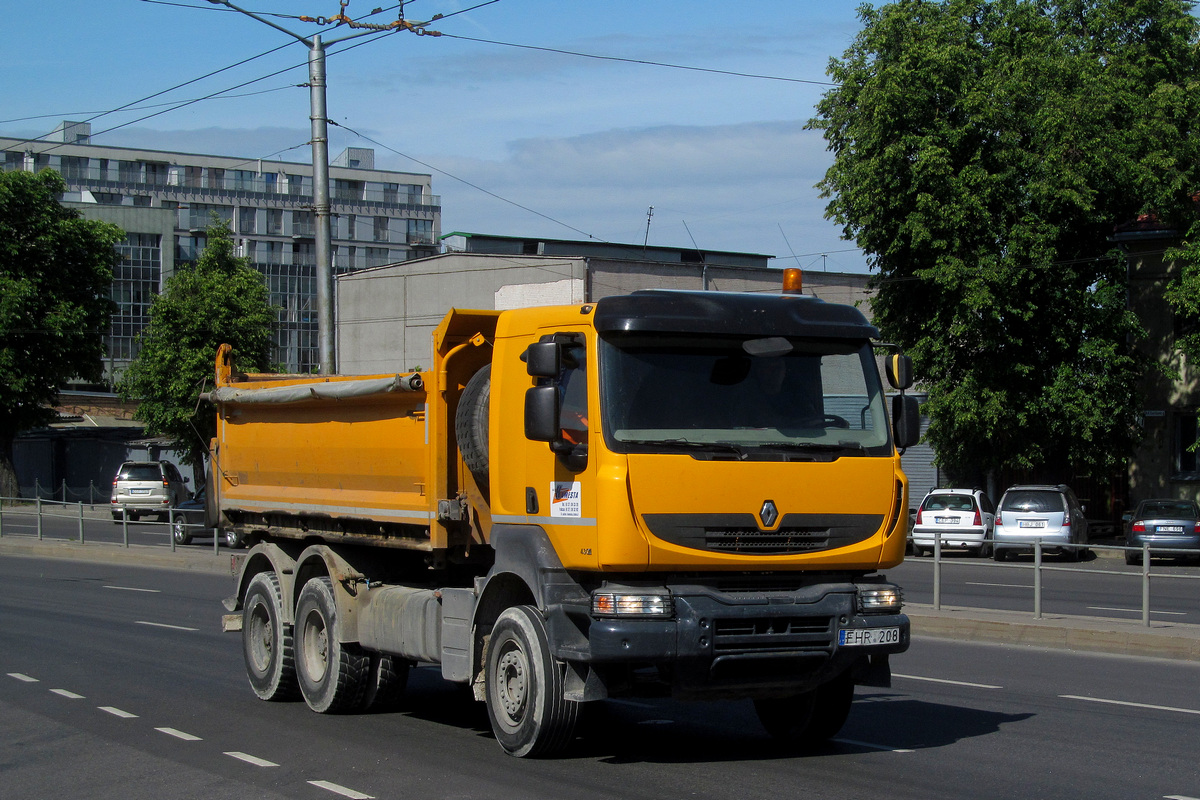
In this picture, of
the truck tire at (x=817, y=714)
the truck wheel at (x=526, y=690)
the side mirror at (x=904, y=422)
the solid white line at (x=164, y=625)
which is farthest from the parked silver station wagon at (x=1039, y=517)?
the truck wheel at (x=526, y=690)

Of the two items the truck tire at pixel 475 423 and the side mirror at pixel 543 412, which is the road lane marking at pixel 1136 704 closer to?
the truck tire at pixel 475 423

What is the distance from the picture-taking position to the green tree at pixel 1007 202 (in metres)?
32.2

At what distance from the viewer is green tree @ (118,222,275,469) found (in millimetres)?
48500

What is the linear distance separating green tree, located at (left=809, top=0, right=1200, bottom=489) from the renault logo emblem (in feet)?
84.3

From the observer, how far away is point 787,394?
7836mm

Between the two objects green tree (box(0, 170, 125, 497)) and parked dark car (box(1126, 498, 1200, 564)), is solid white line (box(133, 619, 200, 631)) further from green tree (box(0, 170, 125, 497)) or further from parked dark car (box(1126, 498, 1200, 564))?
green tree (box(0, 170, 125, 497))

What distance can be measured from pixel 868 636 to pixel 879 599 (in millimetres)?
247

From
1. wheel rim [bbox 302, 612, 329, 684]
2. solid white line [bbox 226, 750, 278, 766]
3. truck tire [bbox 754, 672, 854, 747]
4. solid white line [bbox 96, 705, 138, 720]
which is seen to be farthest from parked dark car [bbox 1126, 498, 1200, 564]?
solid white line [bbox 226, 750, 278, 766]

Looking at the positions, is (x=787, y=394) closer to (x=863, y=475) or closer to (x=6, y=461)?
(x=863, y=475)

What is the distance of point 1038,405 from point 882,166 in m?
7.26

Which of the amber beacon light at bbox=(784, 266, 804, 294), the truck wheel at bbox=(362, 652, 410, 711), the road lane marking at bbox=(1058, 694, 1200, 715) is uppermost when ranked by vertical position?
the amber beacon light at bbox=(784, 266, 804, 294)

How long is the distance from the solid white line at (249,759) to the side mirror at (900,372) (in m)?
4.55

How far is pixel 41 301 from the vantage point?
53188 millimetres

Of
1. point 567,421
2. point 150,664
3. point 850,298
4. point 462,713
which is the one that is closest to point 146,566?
point 150,664
